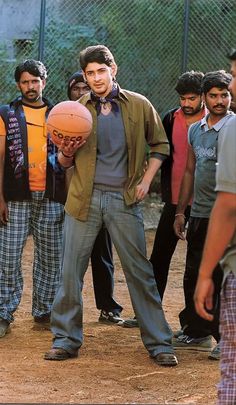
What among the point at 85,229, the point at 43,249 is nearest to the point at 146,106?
the point at 85,229

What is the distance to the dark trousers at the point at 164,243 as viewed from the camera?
778 centimetres

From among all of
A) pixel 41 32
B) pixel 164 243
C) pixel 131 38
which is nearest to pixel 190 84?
pixel 164 243

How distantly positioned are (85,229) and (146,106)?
932 mm

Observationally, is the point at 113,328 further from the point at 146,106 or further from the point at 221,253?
the point at 221,253

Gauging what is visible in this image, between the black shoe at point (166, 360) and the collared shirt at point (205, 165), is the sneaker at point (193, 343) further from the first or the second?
the collared shirt at point (205, 165)

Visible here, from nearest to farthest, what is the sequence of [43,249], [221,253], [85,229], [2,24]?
[221,253], [85,229], [43,249], [2,24]

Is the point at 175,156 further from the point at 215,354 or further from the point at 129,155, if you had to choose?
the point at 215,354

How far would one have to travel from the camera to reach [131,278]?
22.7 feet

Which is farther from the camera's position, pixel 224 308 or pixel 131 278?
pixel 131 278

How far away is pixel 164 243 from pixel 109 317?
0.94m

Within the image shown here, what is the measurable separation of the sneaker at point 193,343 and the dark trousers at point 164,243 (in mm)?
589

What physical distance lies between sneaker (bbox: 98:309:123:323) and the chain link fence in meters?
5.53

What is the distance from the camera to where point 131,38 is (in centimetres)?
1402

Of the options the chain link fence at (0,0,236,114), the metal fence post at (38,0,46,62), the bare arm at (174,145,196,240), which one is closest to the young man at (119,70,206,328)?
the bare arm at (174,145,196,240)
